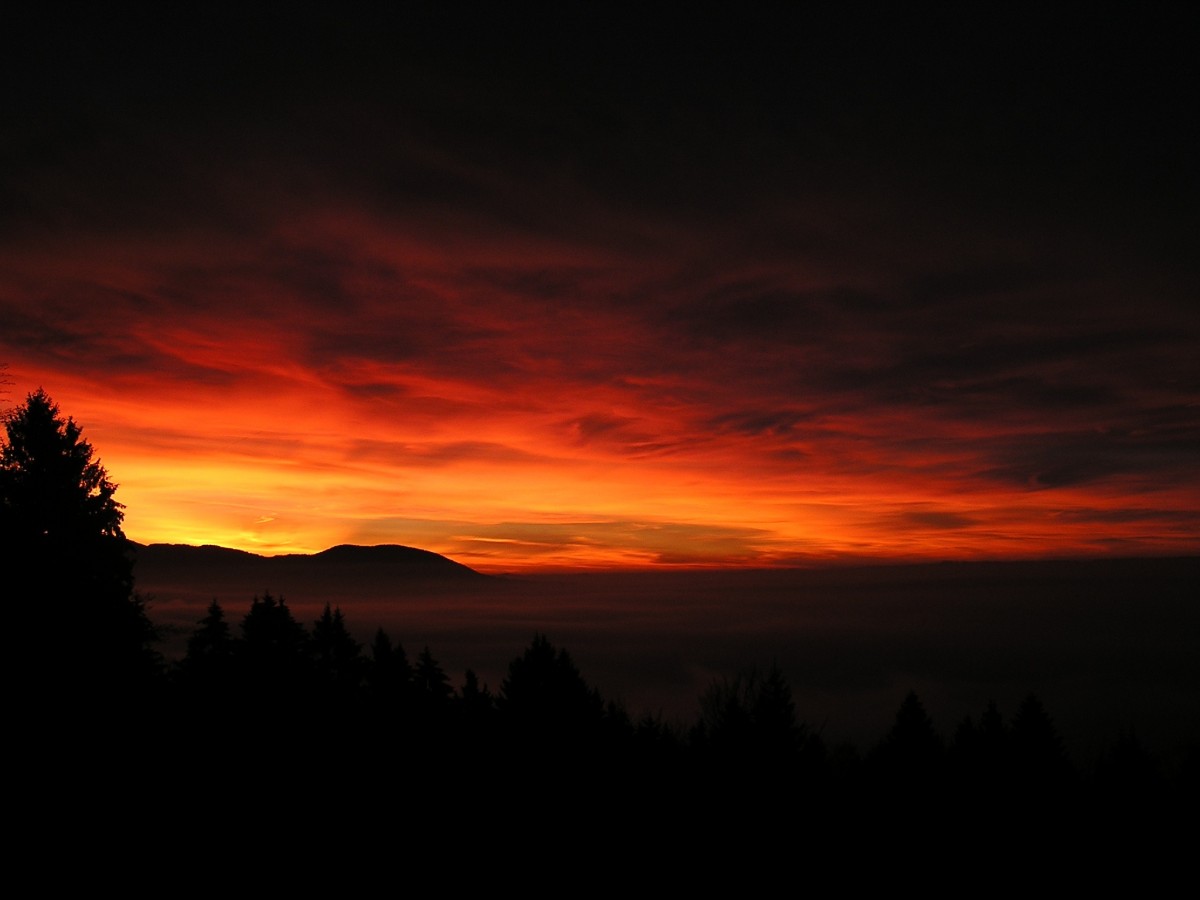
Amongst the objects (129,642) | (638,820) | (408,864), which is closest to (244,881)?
(408,864)

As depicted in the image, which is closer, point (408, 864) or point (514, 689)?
point (408, 864)

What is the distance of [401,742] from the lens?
119ft

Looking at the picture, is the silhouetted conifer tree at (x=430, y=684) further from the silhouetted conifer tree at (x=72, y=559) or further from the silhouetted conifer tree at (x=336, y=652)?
the silhouetted conifer tree at (x=72, y=559)

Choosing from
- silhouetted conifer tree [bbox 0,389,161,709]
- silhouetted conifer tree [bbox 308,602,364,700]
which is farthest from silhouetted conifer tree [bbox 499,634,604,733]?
silhouetted conifer tree [bbox 308,602,364,700]

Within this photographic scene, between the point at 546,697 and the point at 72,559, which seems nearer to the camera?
the point at 72,559

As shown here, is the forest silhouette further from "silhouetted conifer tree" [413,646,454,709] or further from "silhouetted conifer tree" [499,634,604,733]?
"silhouetted conifer tree" [413,646,454,709]

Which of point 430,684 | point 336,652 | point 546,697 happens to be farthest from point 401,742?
point 336,652

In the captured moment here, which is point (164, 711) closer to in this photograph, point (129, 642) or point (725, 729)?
point (129, 642)

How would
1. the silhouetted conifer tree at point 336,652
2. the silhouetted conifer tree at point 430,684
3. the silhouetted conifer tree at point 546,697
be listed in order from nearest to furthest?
the silhouetted conifer tree at point 546,697, the silhouetted conifer tree at point 430,684, the silhouetted conifer tree at point 336,652

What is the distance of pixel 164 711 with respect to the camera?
2428 centimetres

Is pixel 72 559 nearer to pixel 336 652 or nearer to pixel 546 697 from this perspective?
pixel 546 697

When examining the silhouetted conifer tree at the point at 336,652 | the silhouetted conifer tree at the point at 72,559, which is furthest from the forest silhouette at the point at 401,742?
the silhouetted conifer tree at the point at 336,652

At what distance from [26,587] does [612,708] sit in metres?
31.9

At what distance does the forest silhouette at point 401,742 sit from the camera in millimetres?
19812
